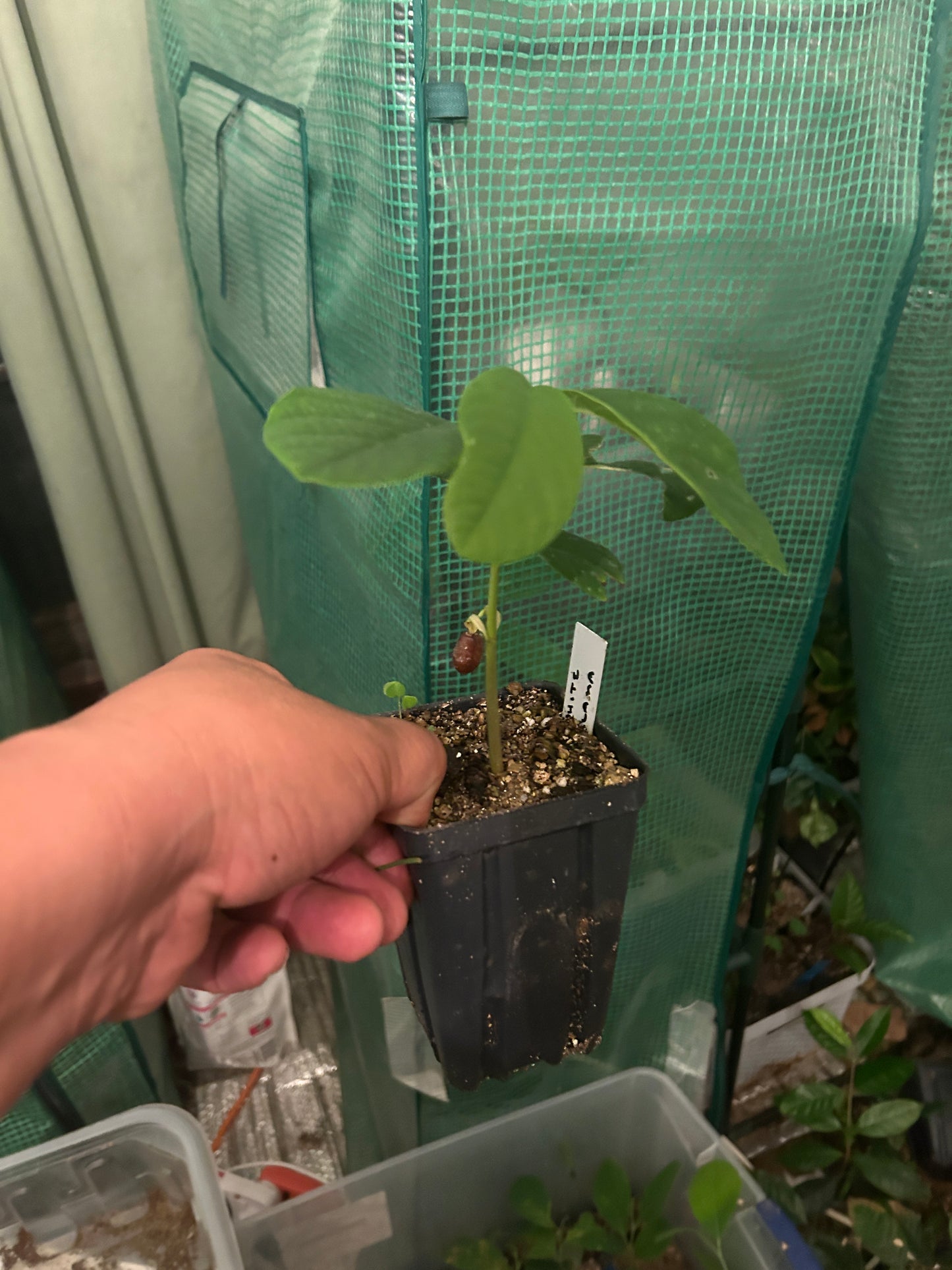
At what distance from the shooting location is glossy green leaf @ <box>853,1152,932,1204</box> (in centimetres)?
105

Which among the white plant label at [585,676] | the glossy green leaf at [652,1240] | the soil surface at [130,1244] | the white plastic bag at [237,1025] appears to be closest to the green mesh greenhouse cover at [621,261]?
the white plant label at [585,676]

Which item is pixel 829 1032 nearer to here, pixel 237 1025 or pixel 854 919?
pixel 854 919

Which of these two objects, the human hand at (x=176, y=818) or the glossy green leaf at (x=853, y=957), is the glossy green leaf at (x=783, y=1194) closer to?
the glossy green leaf at (x=853, y=957)

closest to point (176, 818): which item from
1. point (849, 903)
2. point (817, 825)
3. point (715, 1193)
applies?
point (715, 1193)

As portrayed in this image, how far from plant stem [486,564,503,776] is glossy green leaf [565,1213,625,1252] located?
74 centimetres

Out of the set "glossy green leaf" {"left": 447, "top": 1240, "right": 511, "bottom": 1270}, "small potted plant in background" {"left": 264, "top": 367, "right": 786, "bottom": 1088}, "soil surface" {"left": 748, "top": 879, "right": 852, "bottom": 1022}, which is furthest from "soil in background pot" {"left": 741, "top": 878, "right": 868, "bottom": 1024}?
"small potted plant in background" {"left": 264, "top": 367, "right": 786, "bottom": 1088}

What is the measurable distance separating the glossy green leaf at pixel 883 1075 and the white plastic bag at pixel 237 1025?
975 mm

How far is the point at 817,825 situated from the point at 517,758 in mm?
948

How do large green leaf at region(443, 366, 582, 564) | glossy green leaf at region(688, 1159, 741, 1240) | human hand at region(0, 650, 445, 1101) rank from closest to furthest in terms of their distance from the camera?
large green leaf at region(443, 366, 582, 564)
human hand at region(0, 650, 445, 1101)
glossy green leaf at region(688, 1159, 741, 1240)

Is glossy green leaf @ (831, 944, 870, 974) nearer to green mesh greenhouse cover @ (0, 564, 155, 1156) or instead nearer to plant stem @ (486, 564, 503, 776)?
plant stem @ (486, 564, 503, 776)

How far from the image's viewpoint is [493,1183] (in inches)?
42.9

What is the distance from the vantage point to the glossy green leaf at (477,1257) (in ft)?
3.31

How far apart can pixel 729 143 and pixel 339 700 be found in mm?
760

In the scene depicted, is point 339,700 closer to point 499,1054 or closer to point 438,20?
point 499,1054
